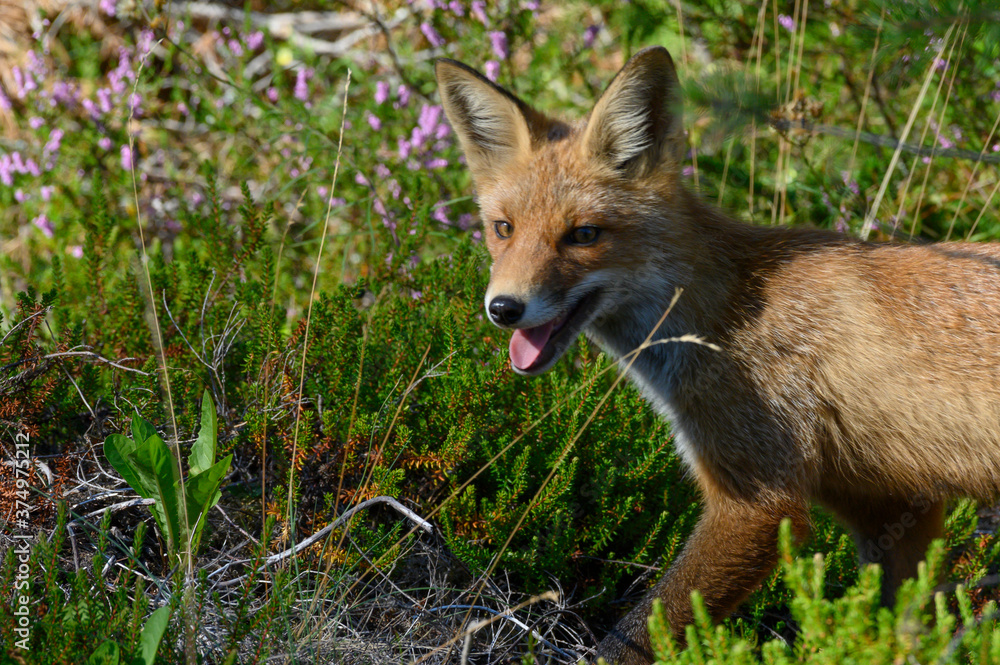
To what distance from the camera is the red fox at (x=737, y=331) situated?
7.91 feet

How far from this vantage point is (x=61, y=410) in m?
2.78

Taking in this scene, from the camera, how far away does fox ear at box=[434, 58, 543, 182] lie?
2748 millimetres

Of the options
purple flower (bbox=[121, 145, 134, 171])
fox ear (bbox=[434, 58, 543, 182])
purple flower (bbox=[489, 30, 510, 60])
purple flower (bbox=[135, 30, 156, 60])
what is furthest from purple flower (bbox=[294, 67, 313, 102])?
fox ear (bbox=[434, 58, 543, 182])

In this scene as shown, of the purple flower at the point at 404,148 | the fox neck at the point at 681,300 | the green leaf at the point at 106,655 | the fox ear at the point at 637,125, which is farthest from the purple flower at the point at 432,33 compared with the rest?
the green leaf at the point at 106,655

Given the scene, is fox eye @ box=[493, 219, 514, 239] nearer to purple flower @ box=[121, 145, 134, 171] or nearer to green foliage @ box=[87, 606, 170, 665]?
green foliage @ box=[87, 606, 170, 665]

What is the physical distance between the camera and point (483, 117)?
9.47 ft

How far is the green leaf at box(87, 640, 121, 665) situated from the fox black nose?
49.7 inches

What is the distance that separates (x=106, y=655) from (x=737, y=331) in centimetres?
198

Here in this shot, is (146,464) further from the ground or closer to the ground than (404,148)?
closer to the ground

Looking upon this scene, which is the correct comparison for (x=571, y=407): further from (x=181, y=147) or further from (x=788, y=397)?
(x=181, y=147)

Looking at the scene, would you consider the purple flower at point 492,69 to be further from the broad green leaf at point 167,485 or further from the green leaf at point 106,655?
the green leaf at point 106,655

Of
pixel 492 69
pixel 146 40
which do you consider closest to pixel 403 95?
pixel 492 69

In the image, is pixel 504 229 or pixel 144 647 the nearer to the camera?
pixel 144 647

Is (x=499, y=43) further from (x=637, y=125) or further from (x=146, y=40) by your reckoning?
(x=146, y=40)
